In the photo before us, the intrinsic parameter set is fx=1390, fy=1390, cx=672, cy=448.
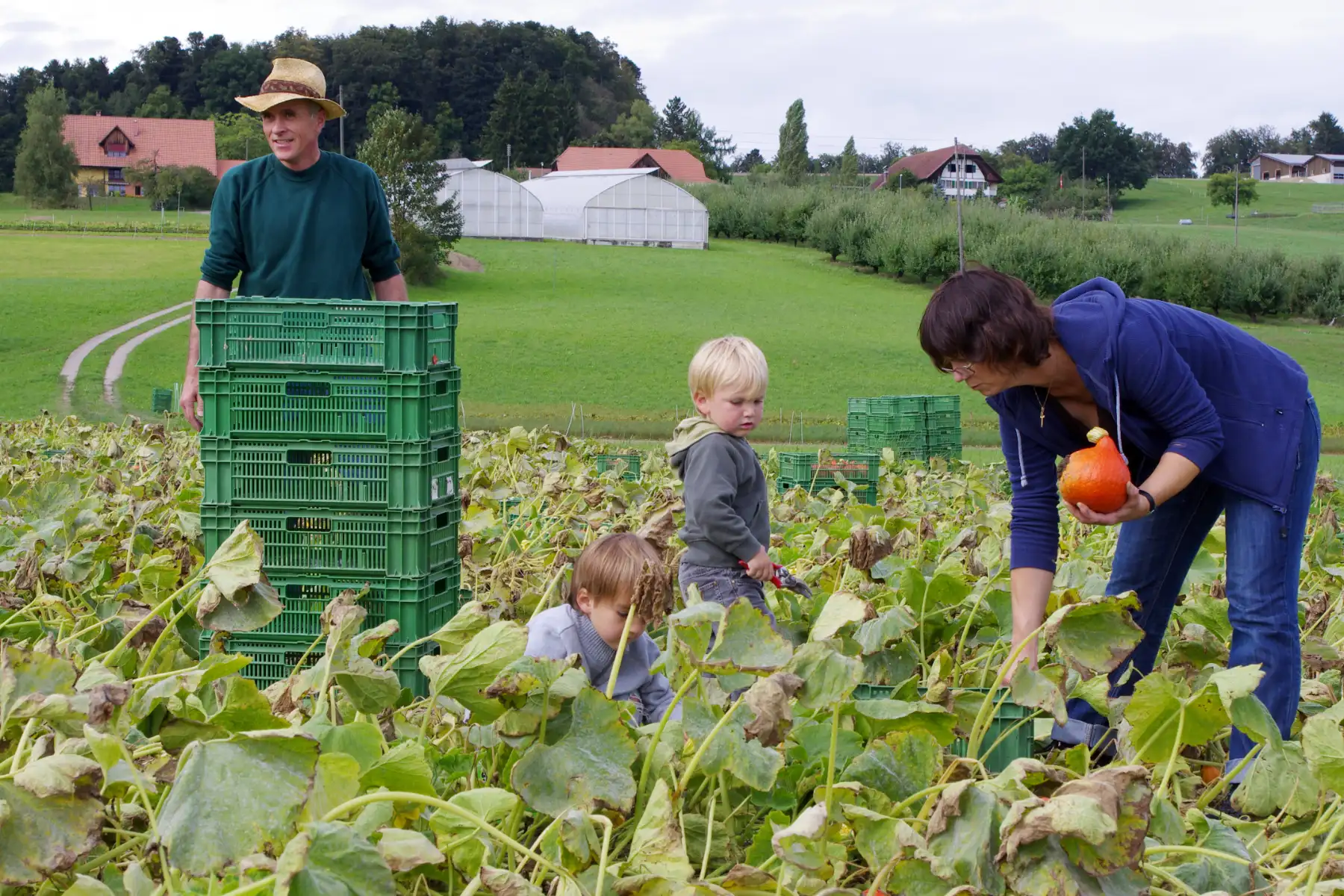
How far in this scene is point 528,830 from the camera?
246cm

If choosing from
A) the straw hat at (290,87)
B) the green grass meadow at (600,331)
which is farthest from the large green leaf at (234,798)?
the green grass meadow at (600,331)

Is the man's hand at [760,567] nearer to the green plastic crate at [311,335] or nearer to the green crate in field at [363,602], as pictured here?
the green crate in field at [363,602]

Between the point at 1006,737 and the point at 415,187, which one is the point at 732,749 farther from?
the point at 415,187

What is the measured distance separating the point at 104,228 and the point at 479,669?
6401 centimetres

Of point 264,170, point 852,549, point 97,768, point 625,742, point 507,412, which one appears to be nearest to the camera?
point 97,768

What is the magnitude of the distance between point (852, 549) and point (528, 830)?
1.93m

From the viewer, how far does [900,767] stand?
2541mm

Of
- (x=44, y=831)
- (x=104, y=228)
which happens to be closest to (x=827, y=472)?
(x=44, y=831)

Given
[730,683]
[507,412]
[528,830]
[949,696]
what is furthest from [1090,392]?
[507,412]

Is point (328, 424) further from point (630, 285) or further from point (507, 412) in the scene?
point (630, 285)

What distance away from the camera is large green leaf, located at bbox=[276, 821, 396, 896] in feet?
5.83

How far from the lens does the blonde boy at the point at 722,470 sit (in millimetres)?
3973

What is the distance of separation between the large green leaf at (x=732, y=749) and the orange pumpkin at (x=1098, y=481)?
0.99 metres

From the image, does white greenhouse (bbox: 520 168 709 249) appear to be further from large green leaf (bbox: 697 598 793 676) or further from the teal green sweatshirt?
large green leaf (bbox: 697 598 793 676)
